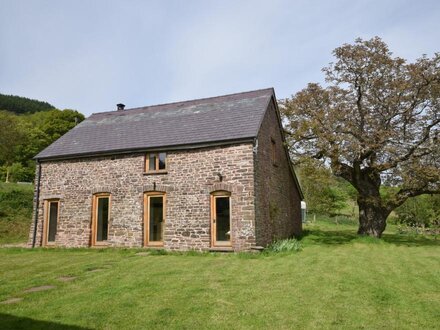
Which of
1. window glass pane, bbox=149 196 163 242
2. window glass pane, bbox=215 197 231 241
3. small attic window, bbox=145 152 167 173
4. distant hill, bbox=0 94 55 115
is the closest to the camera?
window glass pane, bbox=215 197 231 241

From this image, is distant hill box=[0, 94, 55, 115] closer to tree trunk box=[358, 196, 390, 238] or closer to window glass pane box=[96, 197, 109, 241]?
window glass pane box=[96, 197, 109, 241]

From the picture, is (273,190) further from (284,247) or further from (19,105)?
(19,105)

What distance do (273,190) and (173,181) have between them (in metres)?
4.85

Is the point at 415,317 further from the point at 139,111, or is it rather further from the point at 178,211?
the point at 139,111

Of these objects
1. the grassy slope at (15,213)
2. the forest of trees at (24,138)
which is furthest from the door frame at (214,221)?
the forest of trees at (24,138)

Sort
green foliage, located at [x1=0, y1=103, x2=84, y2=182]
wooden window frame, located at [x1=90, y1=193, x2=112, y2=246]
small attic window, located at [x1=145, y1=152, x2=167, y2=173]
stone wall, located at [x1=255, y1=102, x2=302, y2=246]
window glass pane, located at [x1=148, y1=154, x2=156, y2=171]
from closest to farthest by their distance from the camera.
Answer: stone wall, located at [x1=255, y1=102, x2=302, y2=246] < small attic window, located at [x1=145, y1=152, x2=167, y2=173] < window glass pane, located at [x1=148, y1=154, x2=156, y2=171] < wooden window frame, located at [x1=90, y1=193, x2=112, y2=246] < green foliage, located at [x1=0, y1=103, x2=84, y2=182]

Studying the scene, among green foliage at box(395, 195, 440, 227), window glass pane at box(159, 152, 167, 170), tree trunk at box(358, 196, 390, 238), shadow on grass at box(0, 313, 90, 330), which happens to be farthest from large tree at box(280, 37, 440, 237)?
shadow on grass at box(0, 313, 90, 330)

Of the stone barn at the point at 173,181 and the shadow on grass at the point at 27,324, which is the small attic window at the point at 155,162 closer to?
the stone barn at the point at 173,181

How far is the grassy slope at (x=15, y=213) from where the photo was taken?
66.3 feet

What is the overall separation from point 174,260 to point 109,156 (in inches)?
265

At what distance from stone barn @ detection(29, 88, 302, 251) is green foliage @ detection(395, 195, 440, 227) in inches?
662

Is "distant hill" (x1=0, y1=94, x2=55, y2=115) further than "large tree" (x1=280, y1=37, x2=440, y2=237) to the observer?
Yes

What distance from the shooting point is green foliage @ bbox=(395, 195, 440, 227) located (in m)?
27.8

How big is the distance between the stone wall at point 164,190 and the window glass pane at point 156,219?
1.46ft
